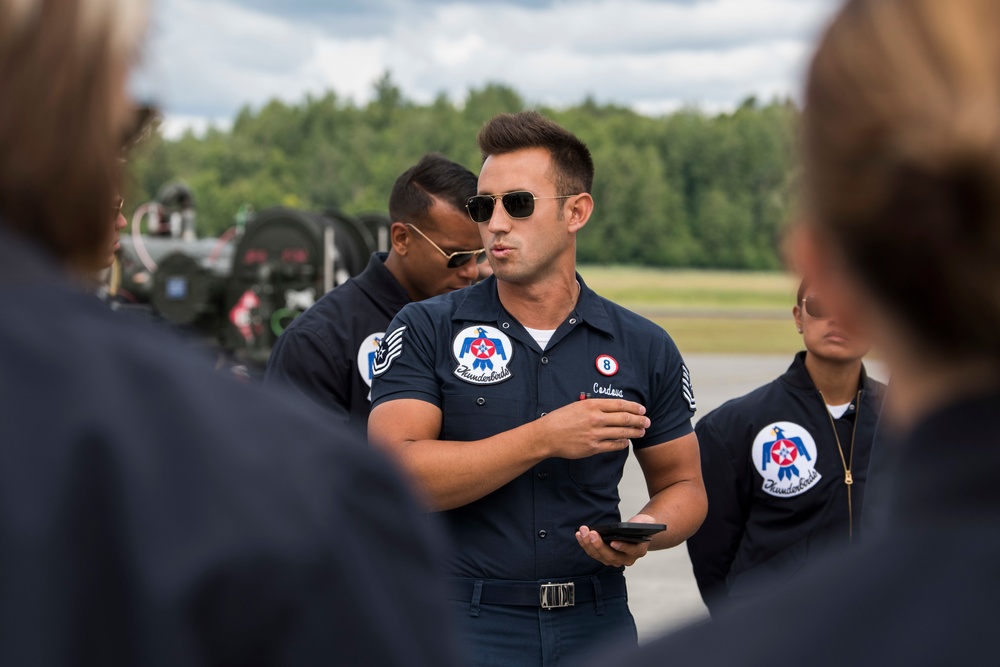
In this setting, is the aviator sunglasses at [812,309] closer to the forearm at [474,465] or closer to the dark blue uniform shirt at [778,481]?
the dark blue uniform shirt at [778,481]

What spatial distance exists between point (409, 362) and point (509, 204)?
0.70m

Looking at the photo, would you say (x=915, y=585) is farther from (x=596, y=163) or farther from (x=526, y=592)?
(x=596, y=163)

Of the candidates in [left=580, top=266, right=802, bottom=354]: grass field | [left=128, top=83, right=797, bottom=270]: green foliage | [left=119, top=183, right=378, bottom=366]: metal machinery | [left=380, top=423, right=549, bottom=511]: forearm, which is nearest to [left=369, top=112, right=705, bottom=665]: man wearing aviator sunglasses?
[left=380, top=423, right=549, bottom=511]: forearm

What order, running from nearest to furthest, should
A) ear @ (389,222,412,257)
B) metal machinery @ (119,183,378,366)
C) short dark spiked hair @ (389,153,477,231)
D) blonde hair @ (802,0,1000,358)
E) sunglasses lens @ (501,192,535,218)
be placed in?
blonde hair @ (802,0,1000,358), sunglasses lens @ (501,192,535,218), ear @ (389,222,412,257), short dark spiked hair @ (389,153,477,231), metal machinery @ (119,183,378,366)

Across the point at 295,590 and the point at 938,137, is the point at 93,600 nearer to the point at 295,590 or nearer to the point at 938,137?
the point at 295,590

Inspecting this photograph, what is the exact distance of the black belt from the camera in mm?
3627

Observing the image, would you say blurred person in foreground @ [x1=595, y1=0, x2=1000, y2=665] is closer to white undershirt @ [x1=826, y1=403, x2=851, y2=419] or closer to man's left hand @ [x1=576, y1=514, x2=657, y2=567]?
man's left hand @ [x1=576, y1=514, x2=657, y2=567]

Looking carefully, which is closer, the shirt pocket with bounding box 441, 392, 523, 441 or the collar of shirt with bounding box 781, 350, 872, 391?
the shirt pocket with bounding box 441, 392, 523, 441

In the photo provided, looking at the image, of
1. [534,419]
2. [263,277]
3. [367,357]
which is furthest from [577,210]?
[263,277]

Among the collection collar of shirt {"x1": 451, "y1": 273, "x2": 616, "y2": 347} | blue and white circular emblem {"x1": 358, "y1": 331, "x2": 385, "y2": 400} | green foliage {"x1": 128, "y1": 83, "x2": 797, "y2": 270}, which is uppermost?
green foliage {"x1": 128, "y1": 83, "x2": 797, "y2": 270}

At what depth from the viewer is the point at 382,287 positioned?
17.0 ft

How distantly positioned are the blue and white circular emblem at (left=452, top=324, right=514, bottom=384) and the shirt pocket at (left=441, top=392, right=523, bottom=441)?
6 centimetres

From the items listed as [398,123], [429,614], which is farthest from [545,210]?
[398,123]

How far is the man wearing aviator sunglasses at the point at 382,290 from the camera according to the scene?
4.85m
